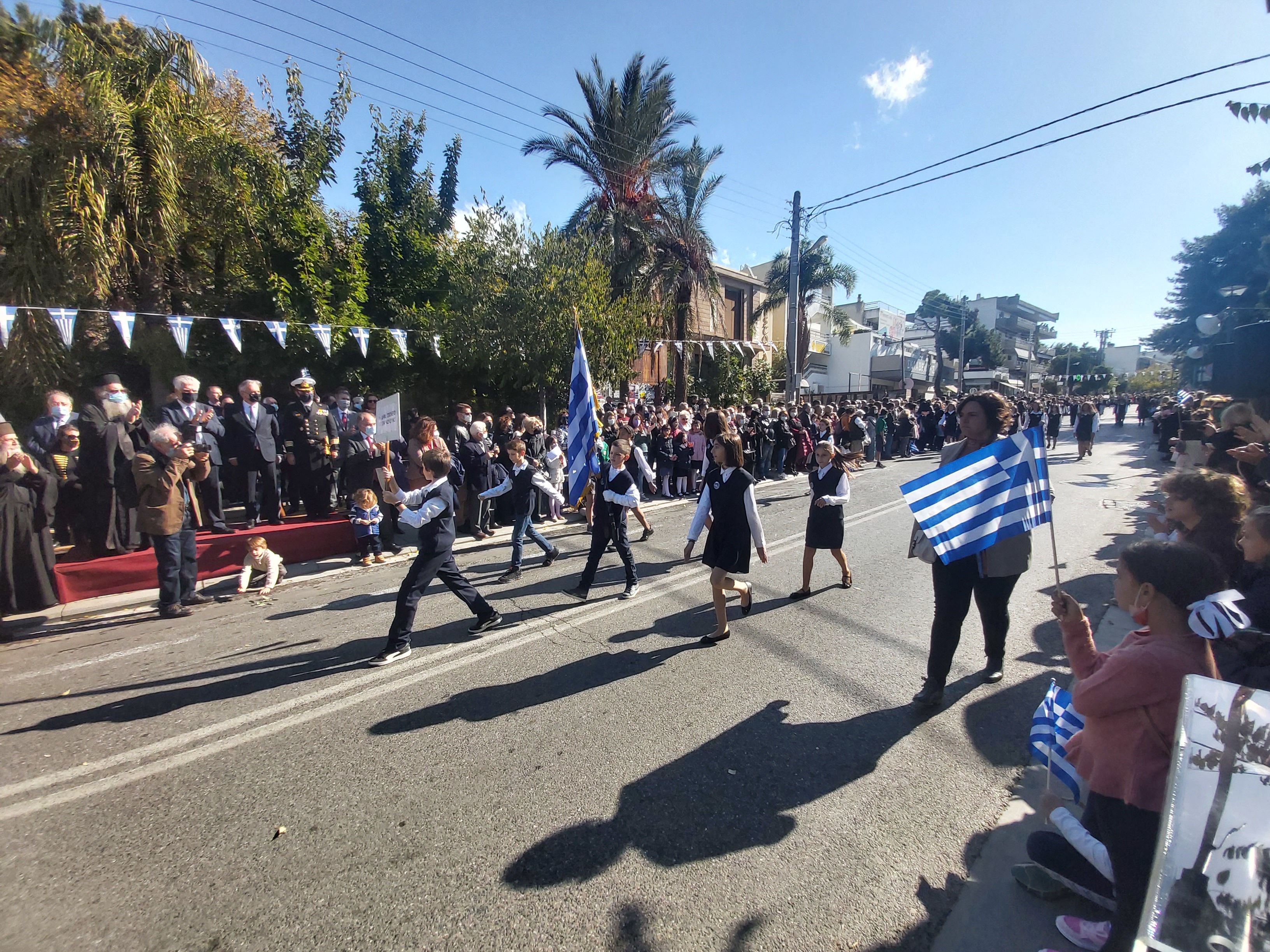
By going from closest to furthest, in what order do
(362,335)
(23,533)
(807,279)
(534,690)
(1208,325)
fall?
(534,690) < (23,533) < (362,335) < (1208,325) < (807,279)

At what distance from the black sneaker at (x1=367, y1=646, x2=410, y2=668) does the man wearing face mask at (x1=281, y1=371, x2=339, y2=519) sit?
4757 millimetres

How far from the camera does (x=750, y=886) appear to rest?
253 centimetres

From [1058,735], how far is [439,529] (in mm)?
4203

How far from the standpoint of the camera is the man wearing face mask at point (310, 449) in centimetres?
883

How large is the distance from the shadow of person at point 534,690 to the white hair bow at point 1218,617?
3269 mm

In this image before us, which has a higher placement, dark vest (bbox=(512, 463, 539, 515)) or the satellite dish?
the satellite dish

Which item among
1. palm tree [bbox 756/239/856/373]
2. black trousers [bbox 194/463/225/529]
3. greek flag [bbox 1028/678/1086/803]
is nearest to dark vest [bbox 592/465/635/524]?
greek flag [bbox 1028/678/1086/803]

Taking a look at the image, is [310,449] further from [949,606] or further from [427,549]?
[949,606]

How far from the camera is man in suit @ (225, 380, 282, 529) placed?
8.43m

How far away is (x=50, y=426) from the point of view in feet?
22.9

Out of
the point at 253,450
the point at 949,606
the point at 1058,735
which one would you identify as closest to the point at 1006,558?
the point at 949,606

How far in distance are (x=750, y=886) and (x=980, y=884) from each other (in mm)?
983

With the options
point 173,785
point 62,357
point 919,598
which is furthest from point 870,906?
point 62,357

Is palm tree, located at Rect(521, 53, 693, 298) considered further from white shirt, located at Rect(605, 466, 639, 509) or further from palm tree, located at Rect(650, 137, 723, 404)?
white shirt, located at Rect(605, 466, 639, 509)
